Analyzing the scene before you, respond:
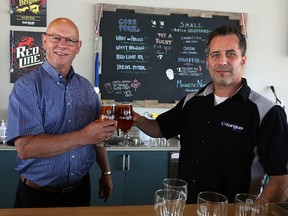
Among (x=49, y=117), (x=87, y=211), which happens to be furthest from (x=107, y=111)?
(x=87, y=211)

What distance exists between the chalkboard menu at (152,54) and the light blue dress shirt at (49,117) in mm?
1605

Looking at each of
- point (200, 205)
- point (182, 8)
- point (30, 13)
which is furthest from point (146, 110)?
point (200, 205)

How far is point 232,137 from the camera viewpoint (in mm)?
1741

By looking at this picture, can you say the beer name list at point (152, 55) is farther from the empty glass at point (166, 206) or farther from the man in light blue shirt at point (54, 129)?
the empty glass at point (166, 206)

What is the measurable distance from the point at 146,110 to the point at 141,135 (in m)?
0.33

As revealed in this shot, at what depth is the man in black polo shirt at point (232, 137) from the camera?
163 cm

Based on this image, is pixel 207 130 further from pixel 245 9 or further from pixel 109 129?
pixel 245 9

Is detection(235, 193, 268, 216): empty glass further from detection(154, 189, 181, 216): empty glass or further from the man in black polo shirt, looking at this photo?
the man in black polo shirt

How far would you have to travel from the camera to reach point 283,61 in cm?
399

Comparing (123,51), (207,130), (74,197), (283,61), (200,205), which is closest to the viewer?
(200,205)

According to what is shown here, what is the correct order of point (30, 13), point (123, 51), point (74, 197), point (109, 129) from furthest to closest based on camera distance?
point (123, 51) → point (30, 13) → point (74, 197) → point (109, 129)

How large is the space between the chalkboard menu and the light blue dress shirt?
5.27 feet

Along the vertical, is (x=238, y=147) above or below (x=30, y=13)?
below

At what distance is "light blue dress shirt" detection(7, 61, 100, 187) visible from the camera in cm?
180
